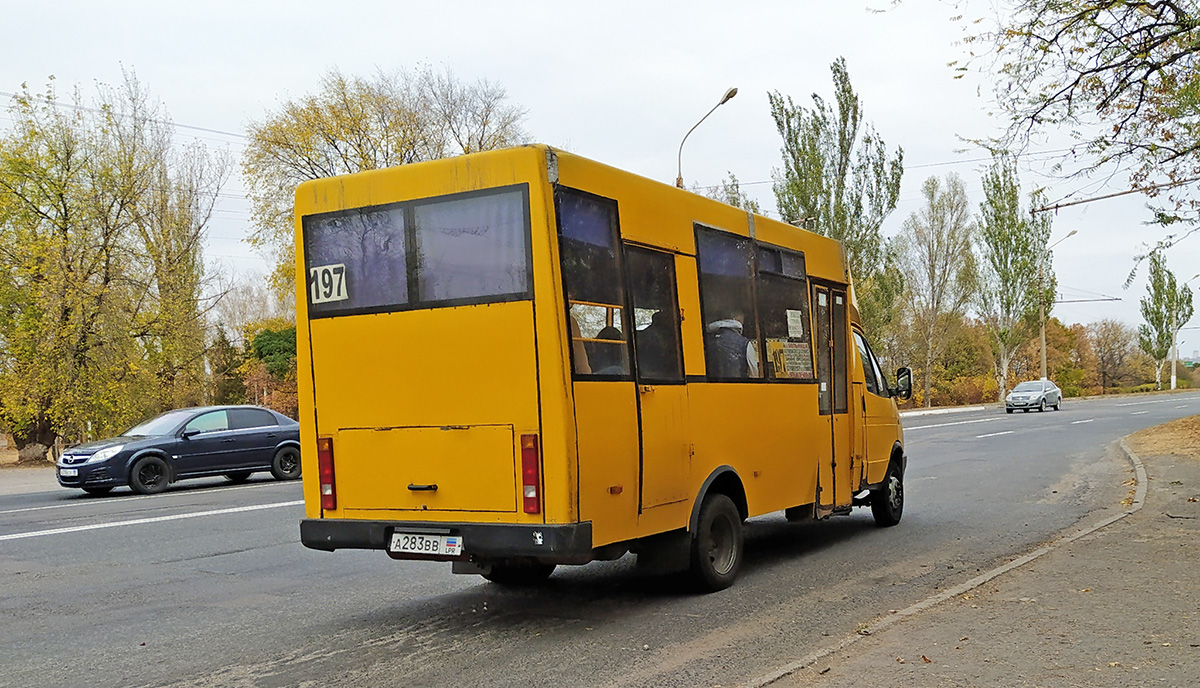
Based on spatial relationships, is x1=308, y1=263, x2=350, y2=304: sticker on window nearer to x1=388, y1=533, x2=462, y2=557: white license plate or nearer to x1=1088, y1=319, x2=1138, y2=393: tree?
x1=388, y1=533, x2=462, y2=557: white license plate

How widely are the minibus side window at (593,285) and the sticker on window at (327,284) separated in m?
1.64

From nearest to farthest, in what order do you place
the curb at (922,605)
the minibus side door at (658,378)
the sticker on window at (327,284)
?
the curb at (922,605), the minibus side door at (658,378), the sticker on window at (327,284)

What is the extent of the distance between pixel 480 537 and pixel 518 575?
207 centimetres

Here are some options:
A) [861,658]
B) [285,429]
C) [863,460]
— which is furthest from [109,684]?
[285,429]

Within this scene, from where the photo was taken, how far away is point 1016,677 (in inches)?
207

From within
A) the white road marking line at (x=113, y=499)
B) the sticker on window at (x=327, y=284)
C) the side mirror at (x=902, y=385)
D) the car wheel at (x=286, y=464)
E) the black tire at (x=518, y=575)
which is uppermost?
the sticker on window at (x=327, y=284)

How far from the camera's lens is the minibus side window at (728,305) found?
8031 millimetres

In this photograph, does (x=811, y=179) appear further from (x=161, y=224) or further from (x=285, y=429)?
(x=285, y=429)

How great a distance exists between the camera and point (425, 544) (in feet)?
22.1

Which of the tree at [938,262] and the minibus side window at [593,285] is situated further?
the tree at [938,262]

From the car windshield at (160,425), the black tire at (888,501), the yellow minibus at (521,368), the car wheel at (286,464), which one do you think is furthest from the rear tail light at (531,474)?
the car wheel at (286,464)

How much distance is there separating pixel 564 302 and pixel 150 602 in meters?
4.31

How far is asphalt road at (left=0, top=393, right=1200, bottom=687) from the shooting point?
6.04 metres

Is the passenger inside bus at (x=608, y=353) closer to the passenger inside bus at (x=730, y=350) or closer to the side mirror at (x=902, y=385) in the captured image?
the passenger inside bus at (x=730, y=350)
